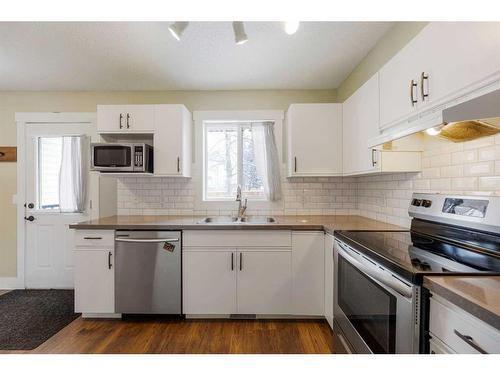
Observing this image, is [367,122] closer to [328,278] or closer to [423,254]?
[423,254]

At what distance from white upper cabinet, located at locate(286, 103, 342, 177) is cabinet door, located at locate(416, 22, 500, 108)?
49.6 inches

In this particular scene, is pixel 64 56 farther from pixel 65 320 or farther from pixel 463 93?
pixel 463 93

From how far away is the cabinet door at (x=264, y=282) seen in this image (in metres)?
2.33

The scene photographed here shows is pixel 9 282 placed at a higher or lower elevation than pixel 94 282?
lower

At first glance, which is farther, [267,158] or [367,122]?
[267,158]

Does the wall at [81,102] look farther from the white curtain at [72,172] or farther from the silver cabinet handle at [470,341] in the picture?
the silver cabinet handle at [470,341]

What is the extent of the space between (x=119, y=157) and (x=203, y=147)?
2.92 feet

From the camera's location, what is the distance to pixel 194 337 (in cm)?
214

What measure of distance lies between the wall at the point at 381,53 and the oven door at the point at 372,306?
144cm

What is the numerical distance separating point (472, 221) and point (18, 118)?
4.30 m

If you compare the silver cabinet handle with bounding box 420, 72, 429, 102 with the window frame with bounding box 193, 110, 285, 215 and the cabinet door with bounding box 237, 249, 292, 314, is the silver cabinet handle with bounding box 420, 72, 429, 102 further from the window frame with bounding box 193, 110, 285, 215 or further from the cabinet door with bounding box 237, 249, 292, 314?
the window frame with bounding box 193, 110, 285, 215

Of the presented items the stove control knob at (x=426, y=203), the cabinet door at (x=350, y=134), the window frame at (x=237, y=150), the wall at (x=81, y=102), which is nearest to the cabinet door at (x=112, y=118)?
the wall at (x=81, y=102)

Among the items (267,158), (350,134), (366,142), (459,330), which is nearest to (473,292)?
(459,330)

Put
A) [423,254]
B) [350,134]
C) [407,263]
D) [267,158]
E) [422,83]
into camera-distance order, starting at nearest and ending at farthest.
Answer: [407,263] → [423,254] → [422,83] → [350,134] → [267,158]
